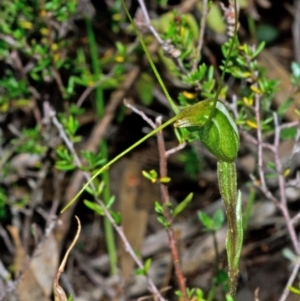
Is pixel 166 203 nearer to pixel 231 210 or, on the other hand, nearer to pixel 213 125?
pixel 231 210

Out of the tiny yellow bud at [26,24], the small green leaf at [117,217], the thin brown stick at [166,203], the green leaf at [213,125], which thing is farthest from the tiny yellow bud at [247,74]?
the tiny yellow bud at [26,24]

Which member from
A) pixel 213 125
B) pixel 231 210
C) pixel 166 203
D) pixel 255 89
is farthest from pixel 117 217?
pixel 213 125

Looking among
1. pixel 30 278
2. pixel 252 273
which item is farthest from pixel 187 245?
pixel 30 278

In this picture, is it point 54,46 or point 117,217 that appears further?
point 54,46

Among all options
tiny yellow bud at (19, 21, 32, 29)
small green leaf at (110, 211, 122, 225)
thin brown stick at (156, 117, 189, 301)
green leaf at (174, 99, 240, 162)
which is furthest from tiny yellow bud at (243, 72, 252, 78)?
tiny yellow bud at (19, 21, 32, 29)

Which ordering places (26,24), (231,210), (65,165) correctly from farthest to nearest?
(26,24) < (65,165) < (231,210)

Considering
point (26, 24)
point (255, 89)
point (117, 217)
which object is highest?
point (26, 24)

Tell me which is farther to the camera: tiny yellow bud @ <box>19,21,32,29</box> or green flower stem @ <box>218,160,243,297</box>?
tiny yellow bud @ <box>19,21,32,29</box>

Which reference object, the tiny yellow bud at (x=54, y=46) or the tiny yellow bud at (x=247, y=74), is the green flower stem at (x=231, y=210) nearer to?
the tiny yellow bud at (x=247, y=74)

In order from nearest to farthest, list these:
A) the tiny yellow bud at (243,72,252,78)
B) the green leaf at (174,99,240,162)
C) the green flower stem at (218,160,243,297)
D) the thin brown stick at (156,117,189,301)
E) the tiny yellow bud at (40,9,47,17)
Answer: the green leaf at (174,99,240,162), the green flower stem at (218,160,243,297), the thin brown stick at (156,117,189,301), the tiny yellow bud at (243,72,252,78), the tiny yellow bud at (40,9,47,17)

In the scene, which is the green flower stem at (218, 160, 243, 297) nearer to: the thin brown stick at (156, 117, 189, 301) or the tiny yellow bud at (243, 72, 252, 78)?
the thin brown stick at (156, 117, 189, 301)
